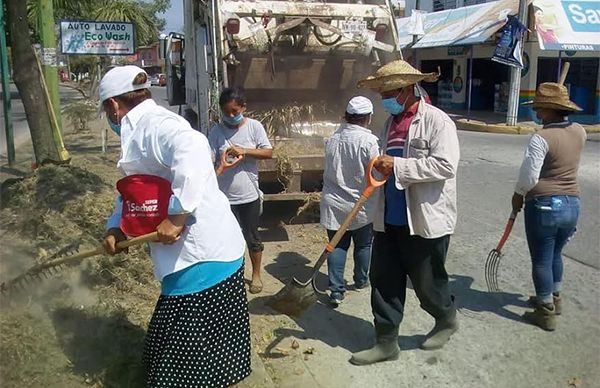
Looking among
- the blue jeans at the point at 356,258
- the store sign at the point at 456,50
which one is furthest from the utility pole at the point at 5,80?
the store sign at the point at 456,50

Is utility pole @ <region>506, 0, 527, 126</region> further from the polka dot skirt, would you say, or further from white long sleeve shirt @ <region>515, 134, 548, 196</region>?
the polka dot skirt

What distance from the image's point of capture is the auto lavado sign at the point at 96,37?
31.5 ft

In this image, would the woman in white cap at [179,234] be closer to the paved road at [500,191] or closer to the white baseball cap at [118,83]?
the white baseball cap at [118,83]

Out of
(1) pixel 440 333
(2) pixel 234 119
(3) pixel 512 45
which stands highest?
(3) pixel 512 45

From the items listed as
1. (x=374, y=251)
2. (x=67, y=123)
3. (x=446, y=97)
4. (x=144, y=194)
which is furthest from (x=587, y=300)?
(x=446, y=97)

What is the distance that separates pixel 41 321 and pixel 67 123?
48.0 ft

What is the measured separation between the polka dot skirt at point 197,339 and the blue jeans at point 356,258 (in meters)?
1.98

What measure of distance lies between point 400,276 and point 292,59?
15.1 feet

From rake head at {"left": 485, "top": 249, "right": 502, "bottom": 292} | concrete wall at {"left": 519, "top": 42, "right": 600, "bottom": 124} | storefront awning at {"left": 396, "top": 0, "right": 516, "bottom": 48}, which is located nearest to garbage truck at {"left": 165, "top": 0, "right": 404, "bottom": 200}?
rake head at {"left": 485, "top": 249, "right": 502, "bottom": 292}

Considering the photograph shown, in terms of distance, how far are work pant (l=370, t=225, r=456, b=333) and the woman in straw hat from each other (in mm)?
A: 918

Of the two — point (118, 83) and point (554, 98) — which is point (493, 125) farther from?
point (118, 83)

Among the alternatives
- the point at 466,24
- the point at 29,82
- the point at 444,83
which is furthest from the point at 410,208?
the point at 444,83

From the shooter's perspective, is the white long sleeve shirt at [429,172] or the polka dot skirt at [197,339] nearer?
the polka dot skirt at [197,339]

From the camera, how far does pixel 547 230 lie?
169 inches
